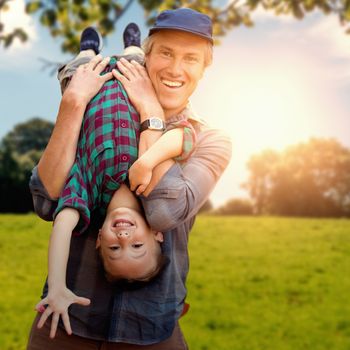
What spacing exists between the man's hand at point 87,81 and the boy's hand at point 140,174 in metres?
0.40

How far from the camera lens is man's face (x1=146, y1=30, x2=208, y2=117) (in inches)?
101

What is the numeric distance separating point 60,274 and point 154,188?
501 mm

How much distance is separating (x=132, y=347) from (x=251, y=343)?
19.7 feet

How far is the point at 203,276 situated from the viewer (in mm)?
11836

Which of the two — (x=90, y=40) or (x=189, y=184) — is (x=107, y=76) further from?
(x=189, y=184)

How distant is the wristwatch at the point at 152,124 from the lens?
2.53 meters

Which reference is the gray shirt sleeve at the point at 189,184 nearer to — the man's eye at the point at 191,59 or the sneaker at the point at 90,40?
the man's eye at the point at 191,59

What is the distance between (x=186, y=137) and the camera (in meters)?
2.55

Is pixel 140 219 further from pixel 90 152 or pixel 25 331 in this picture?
pixel 25 331

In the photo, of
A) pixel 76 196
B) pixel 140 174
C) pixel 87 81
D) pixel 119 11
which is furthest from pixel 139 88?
pixel 119 11

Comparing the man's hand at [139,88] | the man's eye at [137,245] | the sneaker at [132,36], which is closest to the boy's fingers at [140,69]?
the man's hand at [139,88]

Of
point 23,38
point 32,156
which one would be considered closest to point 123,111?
point 23,38

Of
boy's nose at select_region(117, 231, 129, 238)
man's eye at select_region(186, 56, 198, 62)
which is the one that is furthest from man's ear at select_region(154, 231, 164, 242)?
man's eye at select_region(186, 56, 198, 62)

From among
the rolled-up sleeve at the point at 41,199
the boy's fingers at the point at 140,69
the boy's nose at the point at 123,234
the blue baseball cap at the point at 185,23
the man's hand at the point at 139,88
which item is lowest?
the boy's nose at the point at 123,234
